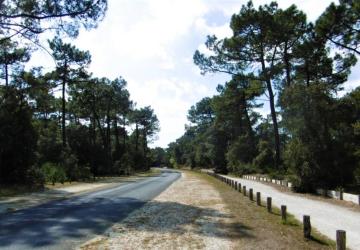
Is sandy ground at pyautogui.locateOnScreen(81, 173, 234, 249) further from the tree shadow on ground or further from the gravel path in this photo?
the gravel path

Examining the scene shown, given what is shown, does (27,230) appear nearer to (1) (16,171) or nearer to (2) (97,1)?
(2) (97,1)

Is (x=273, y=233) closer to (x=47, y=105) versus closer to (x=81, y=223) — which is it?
(x=81, y=223)

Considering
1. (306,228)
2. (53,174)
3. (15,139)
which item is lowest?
(306,228)

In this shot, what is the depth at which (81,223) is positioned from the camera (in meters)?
14.8

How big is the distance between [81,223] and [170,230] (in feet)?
9.82

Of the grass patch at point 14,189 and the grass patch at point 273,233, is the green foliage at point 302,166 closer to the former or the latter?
the grass patch at point 273,233

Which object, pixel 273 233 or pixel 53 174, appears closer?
pixel 273 233

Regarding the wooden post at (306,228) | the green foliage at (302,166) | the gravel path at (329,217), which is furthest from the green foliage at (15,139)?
the wooden post at (306,228)

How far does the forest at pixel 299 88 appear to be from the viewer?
27.0m

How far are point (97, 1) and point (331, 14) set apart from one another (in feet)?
45.3

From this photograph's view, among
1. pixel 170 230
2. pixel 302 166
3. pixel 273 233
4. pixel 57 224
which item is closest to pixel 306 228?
pixel 273 233

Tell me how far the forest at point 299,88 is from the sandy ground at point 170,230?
960 cm

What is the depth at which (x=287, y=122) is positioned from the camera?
29.3 metres

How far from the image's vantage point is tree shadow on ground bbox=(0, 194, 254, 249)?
38.7ft
